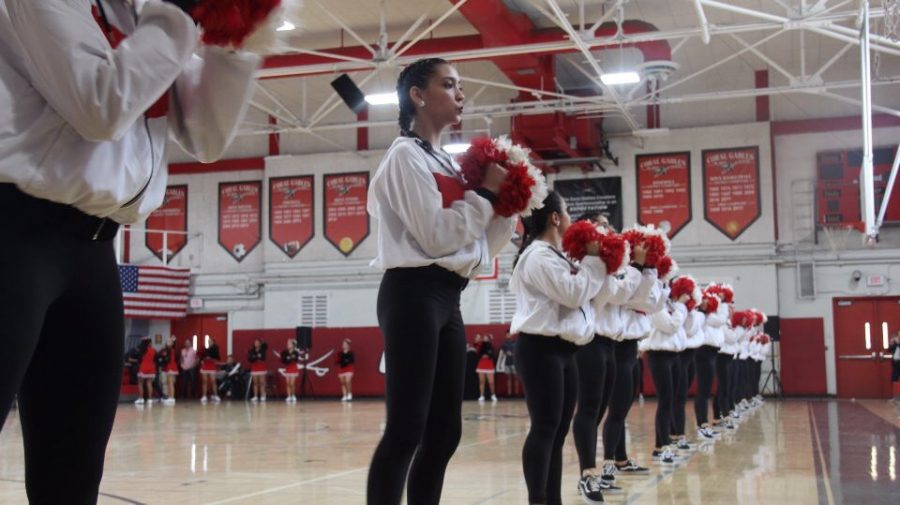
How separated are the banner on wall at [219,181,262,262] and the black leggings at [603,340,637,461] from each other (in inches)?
735

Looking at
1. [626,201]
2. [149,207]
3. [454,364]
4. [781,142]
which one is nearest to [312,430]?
[454,364]

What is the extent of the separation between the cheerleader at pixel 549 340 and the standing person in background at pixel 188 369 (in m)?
20.1

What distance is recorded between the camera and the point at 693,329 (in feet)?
31.9

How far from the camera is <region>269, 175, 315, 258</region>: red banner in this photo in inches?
952

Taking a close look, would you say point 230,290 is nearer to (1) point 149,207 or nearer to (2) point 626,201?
(2) point 626,201

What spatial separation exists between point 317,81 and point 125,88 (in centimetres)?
2063

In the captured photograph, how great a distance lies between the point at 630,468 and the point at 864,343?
1563cm

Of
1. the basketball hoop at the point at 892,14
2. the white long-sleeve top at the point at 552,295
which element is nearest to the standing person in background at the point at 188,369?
the basketball hoop at the point at 892,14

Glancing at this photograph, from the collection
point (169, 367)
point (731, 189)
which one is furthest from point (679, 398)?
point (169, 367)

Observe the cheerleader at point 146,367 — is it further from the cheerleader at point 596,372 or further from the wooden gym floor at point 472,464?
the cheerleader at point 596,372

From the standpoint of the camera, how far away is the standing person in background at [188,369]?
931 inches

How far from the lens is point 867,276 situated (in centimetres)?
2066

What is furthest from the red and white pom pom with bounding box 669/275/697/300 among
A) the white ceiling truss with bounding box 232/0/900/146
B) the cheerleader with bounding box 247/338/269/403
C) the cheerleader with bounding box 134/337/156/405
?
the cheerleader with bounding box 134/337/156/405

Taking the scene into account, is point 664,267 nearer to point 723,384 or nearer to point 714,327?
point 714,327
